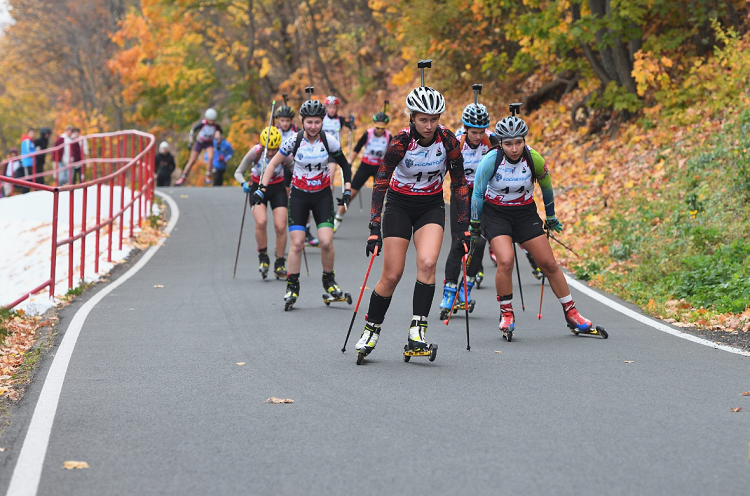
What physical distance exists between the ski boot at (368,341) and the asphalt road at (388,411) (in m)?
0.16

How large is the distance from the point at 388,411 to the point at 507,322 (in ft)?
9.58

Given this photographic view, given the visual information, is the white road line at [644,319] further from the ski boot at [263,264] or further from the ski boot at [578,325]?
the ski boot at [263,264]

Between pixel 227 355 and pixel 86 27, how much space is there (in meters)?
36.8

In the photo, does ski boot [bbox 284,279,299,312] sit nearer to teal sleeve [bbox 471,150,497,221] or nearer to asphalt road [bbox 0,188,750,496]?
asphalt road [bbox 0,188,750,496]

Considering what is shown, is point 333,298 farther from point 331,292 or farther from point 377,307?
point 377,307

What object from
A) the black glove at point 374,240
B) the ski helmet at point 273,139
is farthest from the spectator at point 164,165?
the black glove at point 374,240

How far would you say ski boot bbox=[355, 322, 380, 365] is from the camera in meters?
7.62

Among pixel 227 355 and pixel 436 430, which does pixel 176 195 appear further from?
pixel 436 430

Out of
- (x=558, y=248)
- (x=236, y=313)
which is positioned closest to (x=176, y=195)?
(x=558, y=248)

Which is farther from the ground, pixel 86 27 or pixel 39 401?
pixel 86 27

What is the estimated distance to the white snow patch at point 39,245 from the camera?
50.0ft

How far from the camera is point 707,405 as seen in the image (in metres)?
6.19

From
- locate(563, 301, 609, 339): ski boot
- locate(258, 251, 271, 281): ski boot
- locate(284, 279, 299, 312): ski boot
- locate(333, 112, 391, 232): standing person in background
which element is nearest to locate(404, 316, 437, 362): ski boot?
locate(563, 301, 609, 339): ski boot

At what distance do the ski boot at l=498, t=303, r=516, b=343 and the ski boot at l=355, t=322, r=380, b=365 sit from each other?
5.16ft
